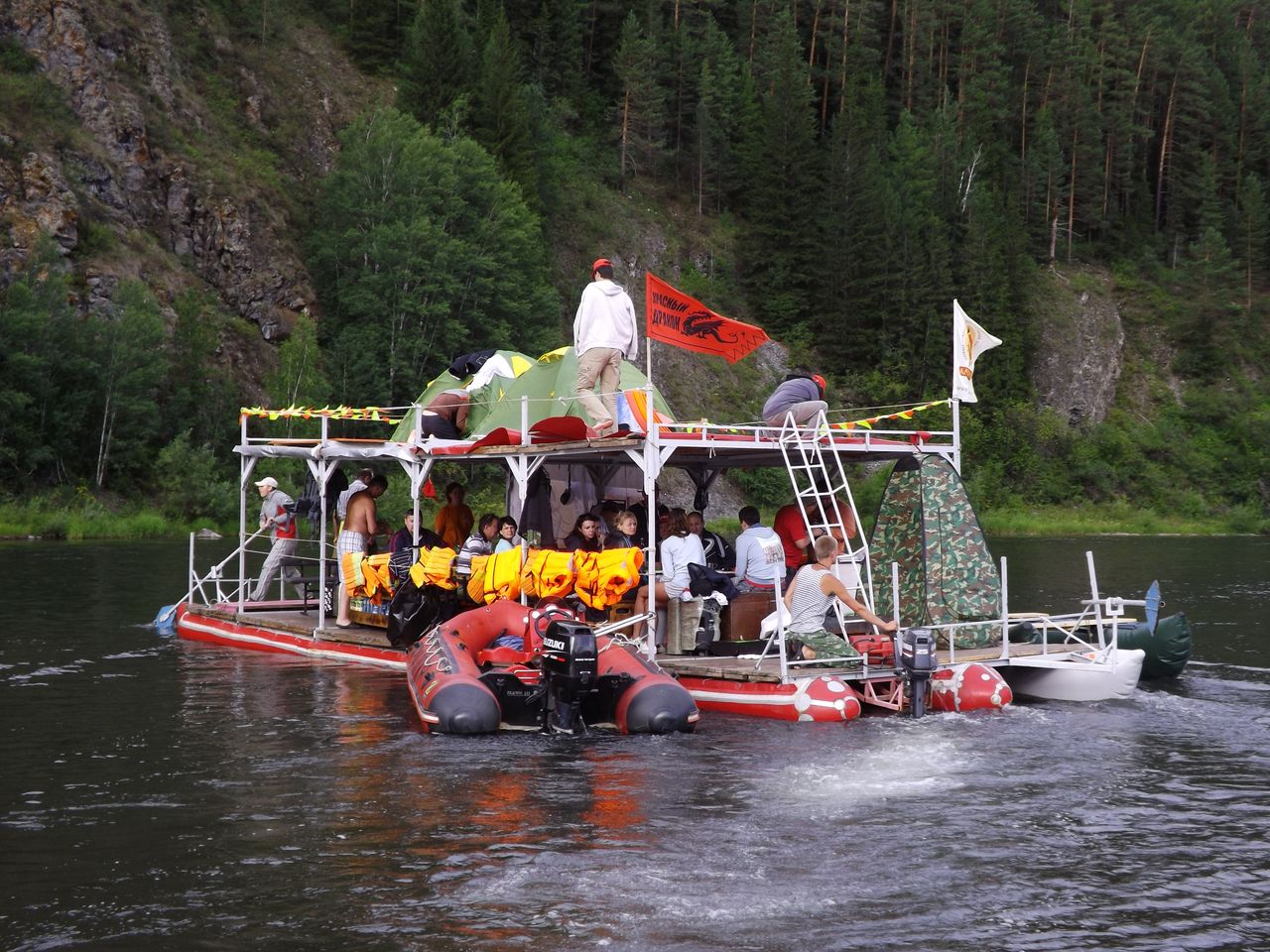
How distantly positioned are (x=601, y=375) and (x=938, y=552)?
462 cm

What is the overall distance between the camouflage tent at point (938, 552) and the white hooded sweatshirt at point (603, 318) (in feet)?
12.3

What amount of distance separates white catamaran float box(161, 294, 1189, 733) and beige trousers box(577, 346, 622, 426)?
0.69ft

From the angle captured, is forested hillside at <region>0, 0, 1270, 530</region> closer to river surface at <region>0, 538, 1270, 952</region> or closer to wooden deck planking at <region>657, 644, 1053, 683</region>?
wooden deck planking at <region>657, 644, 1053, 683</region>

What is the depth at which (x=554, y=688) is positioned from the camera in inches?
583

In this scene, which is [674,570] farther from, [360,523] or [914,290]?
[914,290]

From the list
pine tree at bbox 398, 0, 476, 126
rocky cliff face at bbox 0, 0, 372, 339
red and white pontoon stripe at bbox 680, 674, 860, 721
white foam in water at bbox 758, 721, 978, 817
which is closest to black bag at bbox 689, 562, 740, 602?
red and white pontoon stripe at bbox 680, 674, 860, 721

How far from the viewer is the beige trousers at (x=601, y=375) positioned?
1722 cm

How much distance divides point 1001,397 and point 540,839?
63.1 m

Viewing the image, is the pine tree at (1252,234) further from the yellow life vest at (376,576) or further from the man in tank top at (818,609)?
the man in tank top at (818,609)

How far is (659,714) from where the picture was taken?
14727 millimetres

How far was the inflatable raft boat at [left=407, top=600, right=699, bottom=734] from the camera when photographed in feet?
47.8

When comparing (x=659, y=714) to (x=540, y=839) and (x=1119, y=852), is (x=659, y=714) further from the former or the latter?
(x=1119, y=852)

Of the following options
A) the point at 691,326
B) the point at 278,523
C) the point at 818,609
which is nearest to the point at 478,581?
the point at 691,326

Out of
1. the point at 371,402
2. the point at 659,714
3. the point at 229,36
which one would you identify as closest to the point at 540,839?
the point at 659,714
